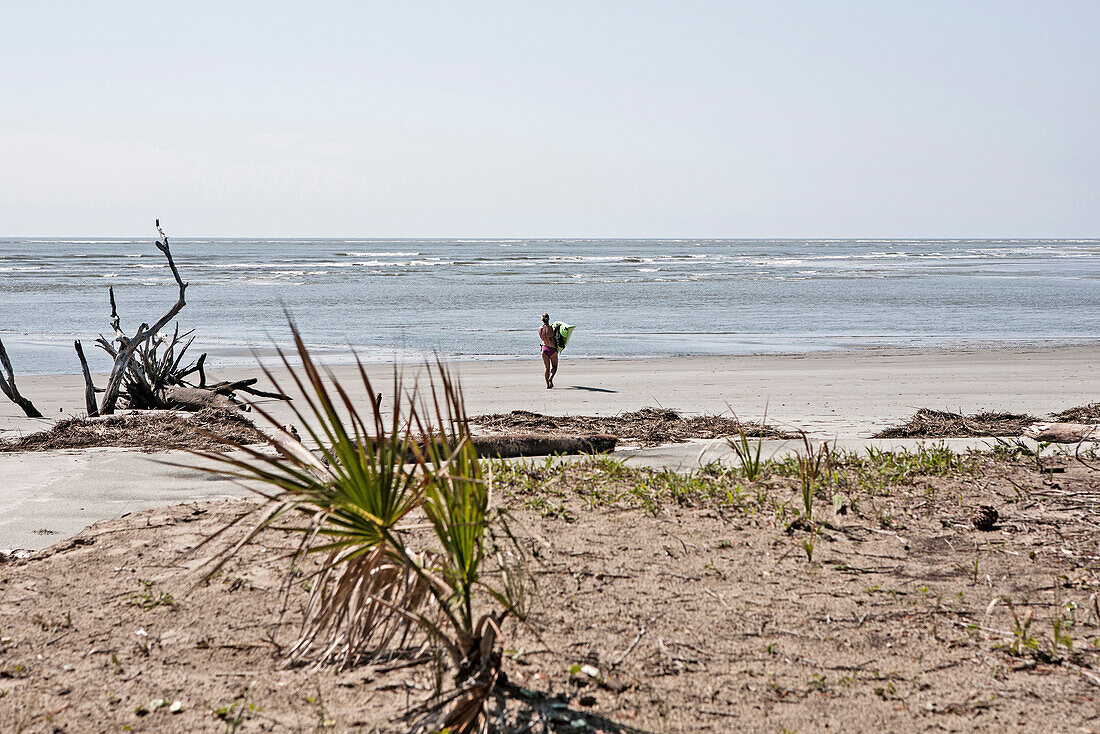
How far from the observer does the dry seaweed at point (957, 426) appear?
8.44 m

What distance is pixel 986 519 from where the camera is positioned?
4.91 m

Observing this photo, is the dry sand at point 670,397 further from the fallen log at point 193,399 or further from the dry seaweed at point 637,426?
the fallen log at point 193,399

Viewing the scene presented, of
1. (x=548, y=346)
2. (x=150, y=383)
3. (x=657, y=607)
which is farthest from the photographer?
(x=548, y=346)

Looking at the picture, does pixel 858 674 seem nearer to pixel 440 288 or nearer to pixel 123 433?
pixel 123 433

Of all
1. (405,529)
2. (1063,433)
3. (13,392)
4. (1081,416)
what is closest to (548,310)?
(13,392)

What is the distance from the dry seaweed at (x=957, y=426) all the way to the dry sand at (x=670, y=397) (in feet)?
1.39

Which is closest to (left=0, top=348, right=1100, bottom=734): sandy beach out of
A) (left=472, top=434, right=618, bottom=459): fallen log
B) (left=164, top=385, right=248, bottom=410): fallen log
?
(left=472, top=434, right=618, bottom=459): fallen log

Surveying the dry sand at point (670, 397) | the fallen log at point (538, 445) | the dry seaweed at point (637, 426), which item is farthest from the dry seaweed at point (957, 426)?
the fallen log at point (538, 445)

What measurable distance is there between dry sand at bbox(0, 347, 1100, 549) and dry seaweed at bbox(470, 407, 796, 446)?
54 cm

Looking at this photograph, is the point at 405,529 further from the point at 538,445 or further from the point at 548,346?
the point at 548,346

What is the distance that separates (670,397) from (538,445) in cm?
534

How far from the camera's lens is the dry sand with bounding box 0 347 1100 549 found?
6398 mm

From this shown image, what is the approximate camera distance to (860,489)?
18.6 feet

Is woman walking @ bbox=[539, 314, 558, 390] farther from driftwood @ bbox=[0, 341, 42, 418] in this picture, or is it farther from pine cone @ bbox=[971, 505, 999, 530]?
pine cone @ bbox=[971, 505, 999, 530]
